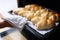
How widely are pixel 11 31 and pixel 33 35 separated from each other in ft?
0.53

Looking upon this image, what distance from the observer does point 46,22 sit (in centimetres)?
56

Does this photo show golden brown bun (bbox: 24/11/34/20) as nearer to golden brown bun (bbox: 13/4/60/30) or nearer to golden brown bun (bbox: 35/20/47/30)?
golden brown bun (bbox: 13/4/60/30)

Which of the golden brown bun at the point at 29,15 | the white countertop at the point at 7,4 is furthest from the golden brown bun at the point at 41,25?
the white countertop at the point at 7,4

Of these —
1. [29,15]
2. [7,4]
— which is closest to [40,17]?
[29,15]

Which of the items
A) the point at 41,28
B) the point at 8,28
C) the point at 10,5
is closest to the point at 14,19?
the point at 8,28

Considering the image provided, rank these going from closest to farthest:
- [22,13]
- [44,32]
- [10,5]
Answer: [44,32]
[22,13]
[10,5]

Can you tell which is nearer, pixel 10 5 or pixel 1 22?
pixel 1 22

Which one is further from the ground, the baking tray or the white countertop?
the white countertop

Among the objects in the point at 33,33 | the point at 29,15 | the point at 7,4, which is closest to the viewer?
the point at 33,33

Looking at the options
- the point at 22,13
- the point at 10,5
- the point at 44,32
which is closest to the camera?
the point at 44,32

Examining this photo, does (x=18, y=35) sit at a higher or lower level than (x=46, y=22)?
lower

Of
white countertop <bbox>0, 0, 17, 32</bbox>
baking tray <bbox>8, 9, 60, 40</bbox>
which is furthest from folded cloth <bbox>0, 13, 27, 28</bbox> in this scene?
white countertop <bbox>0, 0, 17, 32</bbox>

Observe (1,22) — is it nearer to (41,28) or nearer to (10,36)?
(10,36)

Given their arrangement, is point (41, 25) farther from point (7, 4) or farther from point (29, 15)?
point (7, 4)
